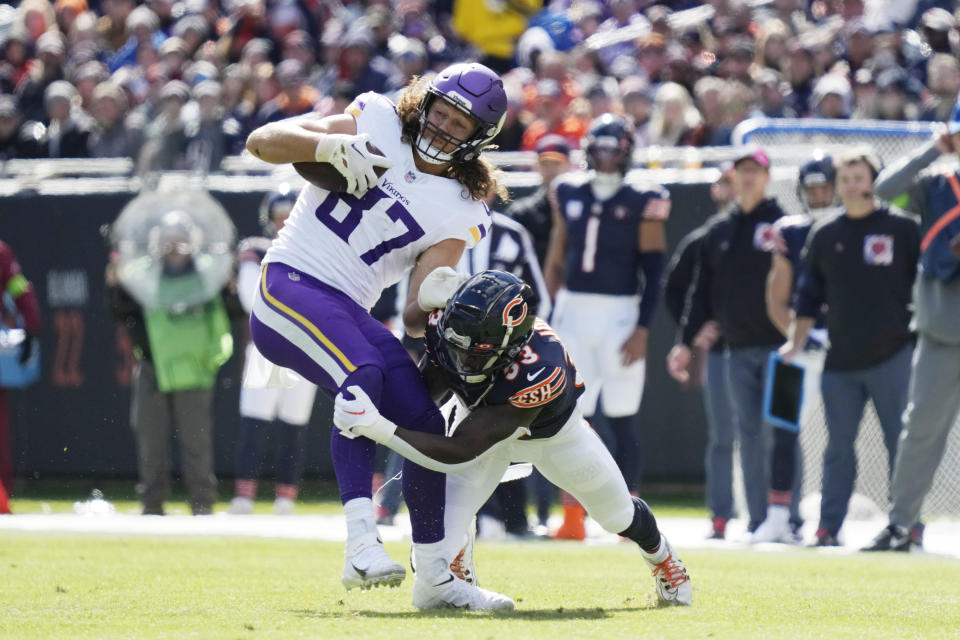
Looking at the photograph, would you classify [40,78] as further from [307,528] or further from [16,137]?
[307,528]

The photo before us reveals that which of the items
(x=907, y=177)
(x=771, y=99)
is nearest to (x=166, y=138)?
(x=771, y=99)

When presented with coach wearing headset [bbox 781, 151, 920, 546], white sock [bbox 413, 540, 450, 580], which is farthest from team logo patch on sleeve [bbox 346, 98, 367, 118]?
coach wearing headset [bbox 781, 151, 920, 546]

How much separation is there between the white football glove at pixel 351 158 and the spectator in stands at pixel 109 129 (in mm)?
9138

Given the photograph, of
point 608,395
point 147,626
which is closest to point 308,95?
point 608,395

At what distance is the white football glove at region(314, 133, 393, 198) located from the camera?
5.49 meters

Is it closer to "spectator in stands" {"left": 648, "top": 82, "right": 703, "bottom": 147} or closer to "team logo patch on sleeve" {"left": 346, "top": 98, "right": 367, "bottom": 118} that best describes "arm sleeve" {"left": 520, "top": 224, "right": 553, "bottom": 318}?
"team logo patch on sleeve" {"left": 346, "top": 98, "right": 367, "bottom": 118}

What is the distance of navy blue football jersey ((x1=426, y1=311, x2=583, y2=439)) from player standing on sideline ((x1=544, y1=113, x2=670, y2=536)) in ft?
12.7

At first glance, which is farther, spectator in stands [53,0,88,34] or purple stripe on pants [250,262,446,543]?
spectator in stands [53,0,88,34]

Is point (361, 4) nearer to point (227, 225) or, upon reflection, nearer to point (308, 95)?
point (308, 95)

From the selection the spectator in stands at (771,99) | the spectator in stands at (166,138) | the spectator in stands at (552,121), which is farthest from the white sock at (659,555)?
the spectator in stands at (166,138)

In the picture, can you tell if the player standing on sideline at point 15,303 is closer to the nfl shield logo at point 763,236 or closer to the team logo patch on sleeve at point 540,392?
the nfl shield logo at point 763,236

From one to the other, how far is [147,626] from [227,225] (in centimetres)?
741

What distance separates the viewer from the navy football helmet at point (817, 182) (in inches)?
376

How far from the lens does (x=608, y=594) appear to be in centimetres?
618
